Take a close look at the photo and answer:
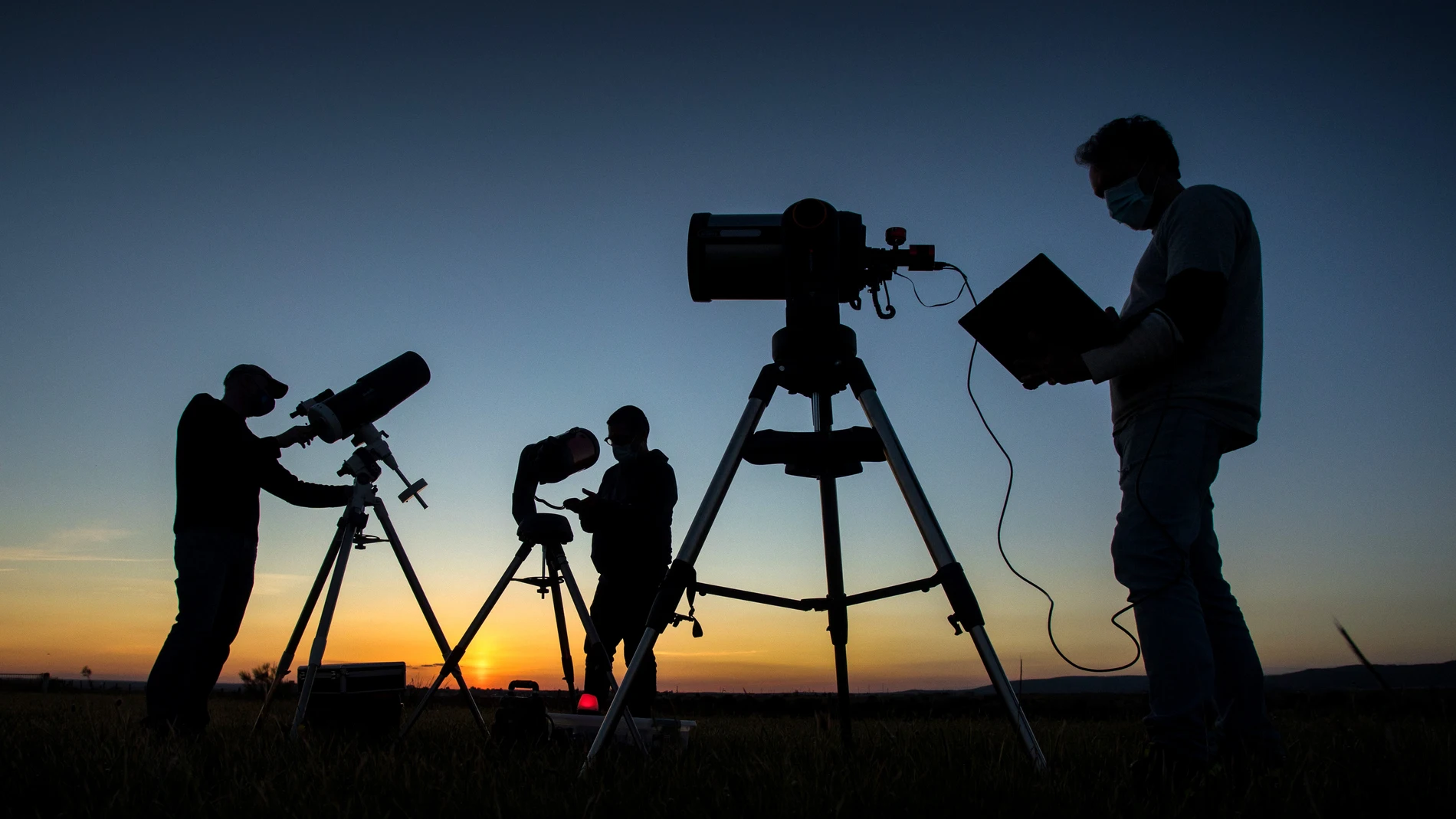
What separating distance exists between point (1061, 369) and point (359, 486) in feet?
13.9

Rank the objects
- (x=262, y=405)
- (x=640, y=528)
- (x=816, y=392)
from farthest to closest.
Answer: (x=262, y=405) < (x=640, y=528) < (x=816, y=392)

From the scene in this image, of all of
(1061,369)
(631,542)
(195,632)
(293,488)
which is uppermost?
(293,488)

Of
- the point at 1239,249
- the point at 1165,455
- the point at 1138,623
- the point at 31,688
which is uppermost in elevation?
the point at 1239,249

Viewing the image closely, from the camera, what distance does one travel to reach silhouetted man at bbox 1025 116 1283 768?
2279 millimetres

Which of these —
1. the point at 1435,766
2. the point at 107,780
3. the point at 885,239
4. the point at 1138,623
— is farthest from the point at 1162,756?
the point at 107,780

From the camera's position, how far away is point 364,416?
16.3 ft

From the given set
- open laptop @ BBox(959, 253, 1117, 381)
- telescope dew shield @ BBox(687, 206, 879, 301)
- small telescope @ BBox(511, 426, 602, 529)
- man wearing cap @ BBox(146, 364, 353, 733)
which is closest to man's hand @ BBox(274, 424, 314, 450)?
man wearing cap @ BBox(146, 364, 353, 733)

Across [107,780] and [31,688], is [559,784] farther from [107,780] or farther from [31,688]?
[31,688]

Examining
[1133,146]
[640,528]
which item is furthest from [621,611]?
[1133,146]

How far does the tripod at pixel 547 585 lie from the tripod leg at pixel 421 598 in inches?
7.8

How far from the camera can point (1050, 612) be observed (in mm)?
2648

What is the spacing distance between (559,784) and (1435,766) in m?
2.60

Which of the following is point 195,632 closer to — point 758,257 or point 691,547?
point 691,547

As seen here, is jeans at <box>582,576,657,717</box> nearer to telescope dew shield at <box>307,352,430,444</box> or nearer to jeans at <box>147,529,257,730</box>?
Result: telescope dew shield at <box>307,352,430,444</box>
